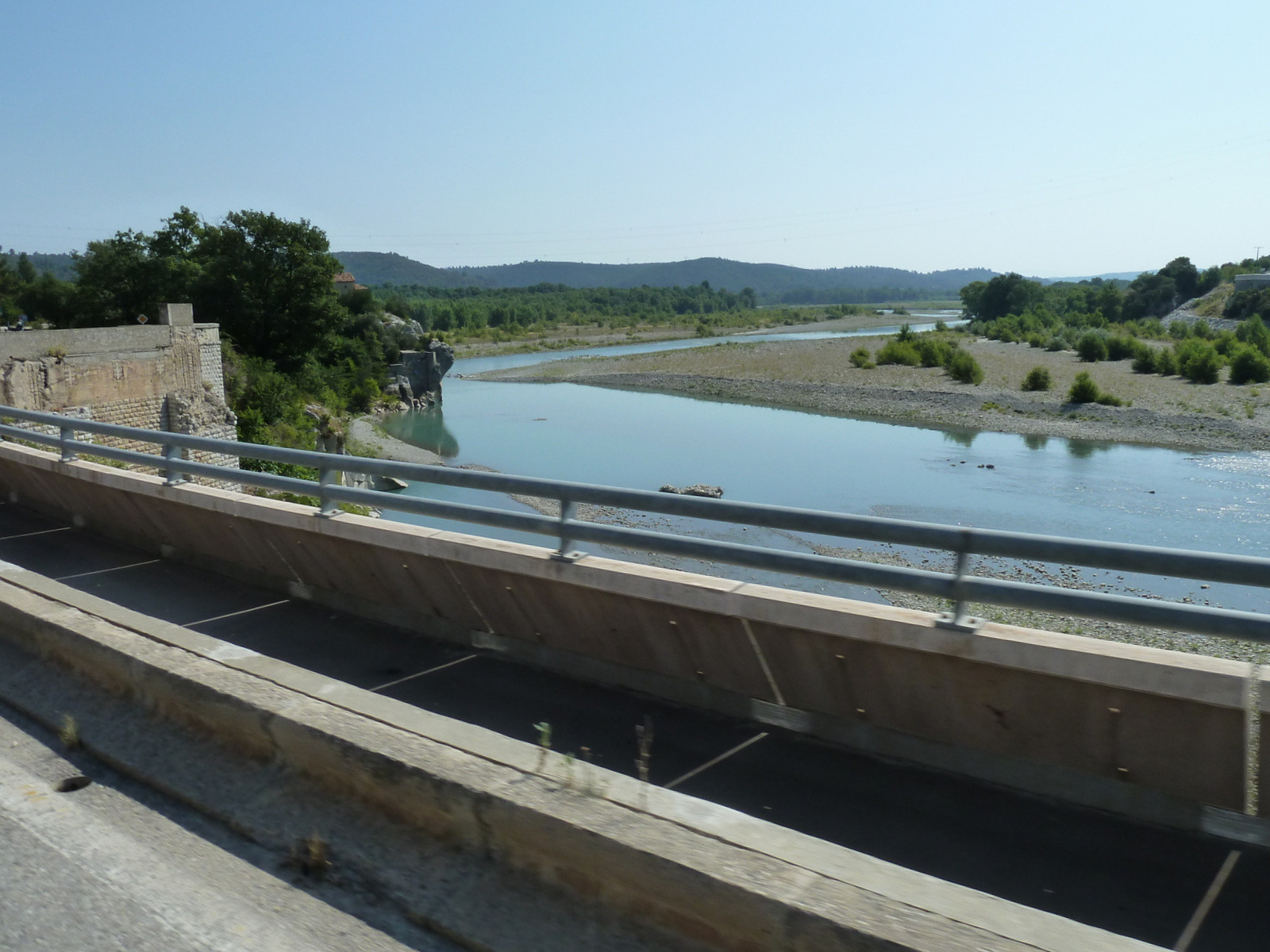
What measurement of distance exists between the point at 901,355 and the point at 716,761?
81.2 meters

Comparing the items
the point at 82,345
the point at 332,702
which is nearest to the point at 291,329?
the point at 82,345

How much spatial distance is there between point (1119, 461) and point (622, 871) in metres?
46.2

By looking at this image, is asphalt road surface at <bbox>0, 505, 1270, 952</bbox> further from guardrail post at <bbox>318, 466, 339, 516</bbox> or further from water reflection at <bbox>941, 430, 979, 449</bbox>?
water reflection at <bbox>941, 430, 979, 449</bbox>

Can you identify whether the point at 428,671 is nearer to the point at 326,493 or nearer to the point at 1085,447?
the point at 326,493

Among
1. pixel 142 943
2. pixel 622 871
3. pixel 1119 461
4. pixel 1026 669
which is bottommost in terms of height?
pixel 1119 461

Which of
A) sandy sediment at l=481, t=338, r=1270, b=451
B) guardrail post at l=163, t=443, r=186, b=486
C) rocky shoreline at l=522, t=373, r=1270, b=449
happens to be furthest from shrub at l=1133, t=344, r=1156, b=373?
guardrail post at l=163, t=443, r=186, b=486

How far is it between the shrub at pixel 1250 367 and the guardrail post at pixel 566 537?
6825 cm

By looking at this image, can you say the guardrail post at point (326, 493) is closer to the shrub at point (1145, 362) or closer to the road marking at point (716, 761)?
the road marking at point (716, 761)

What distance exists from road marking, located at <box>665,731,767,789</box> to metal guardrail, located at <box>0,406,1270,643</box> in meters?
0.74

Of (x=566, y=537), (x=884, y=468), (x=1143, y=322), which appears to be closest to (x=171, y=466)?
(x=566, y=537)

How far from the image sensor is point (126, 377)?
27.2m

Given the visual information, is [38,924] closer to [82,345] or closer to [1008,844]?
[1008,844]

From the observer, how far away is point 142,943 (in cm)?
312

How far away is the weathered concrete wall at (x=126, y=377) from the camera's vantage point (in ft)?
76.4
